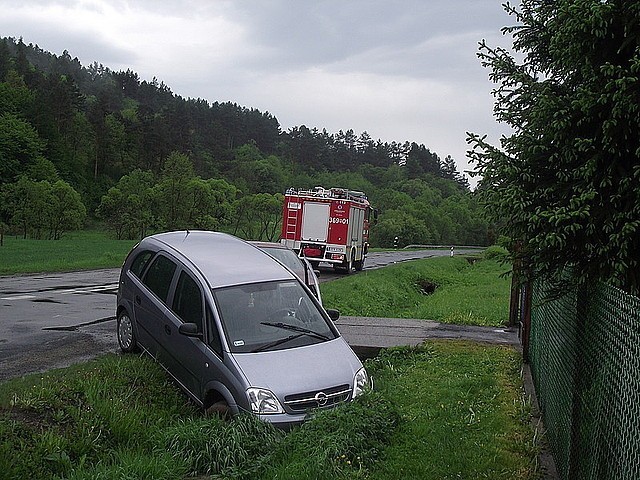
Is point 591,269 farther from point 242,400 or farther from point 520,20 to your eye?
point 242,400

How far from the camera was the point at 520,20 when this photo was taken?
5.93 meters

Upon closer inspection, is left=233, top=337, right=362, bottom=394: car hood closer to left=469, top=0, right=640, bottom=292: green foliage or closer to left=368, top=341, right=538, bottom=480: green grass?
left=368, top=341, right=538, bottom=480: green grass

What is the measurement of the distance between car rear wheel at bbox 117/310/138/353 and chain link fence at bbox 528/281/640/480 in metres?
5.31

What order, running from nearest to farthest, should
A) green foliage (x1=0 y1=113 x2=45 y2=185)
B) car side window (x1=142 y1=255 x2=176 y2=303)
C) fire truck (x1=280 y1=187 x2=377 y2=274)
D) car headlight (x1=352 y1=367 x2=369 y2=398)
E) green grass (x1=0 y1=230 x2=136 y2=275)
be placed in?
car headlight (x1=352 y1=367 x2=369 y2=398)
car side window (x1=142 y1=255 x2=176 y2=303)
green grass (x1=0 y1=230 x2=136 y2=275)
fire truck (x1=280 y1=187 x2=377 y2=274)
green foliage (x1=0 y1=113 x2=45 y2=185)

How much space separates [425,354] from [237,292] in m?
3.60

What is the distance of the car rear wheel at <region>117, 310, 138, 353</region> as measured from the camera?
9812mm

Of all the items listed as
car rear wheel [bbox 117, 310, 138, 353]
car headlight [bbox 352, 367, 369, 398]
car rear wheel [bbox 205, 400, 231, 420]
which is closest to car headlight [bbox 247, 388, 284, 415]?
car rear wheel [bbox 205, 400, 231, 420]

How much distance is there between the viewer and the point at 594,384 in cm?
431

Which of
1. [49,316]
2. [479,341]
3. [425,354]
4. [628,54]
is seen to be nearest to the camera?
[628,54]

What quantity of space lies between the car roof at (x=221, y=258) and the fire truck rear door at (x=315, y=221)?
725 inches

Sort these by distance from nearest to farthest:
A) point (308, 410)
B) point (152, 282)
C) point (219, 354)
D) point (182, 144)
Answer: point (308, 410) < point (219, 354) < point (152, 282) < point (182, 144)

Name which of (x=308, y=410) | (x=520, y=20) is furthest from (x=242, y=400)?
(x=520, y=20)

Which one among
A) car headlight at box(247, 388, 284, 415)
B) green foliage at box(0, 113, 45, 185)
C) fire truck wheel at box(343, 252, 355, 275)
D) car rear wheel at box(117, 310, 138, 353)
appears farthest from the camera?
green foliage at box(0, 113, 45, 185)

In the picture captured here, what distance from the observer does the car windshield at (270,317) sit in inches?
307
